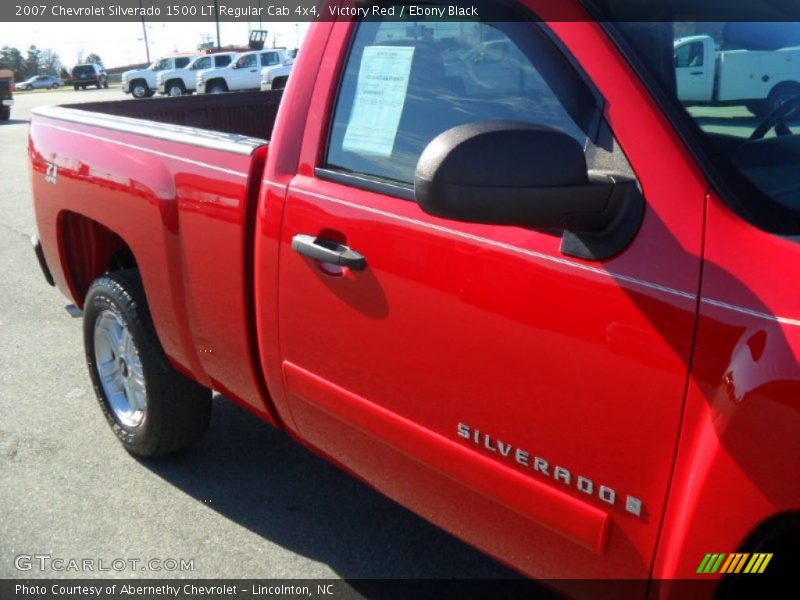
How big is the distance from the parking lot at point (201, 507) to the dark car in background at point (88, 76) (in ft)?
174

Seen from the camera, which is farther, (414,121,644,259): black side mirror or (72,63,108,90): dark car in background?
(72,63,108,90): dark car in background

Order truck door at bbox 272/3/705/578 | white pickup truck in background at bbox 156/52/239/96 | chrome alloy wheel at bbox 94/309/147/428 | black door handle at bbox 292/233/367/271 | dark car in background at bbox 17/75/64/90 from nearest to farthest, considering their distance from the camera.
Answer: truck door at bbox 272/3/705/578, black door handle at bbox 292/233/367/271, chrome alloy wheel at bbox 94/309/147/428, white pickup truck in background at bbox 156/52/239/96, dark car in background at bbox 17/75/64/90

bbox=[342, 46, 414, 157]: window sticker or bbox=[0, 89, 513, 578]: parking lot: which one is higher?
bbox=[342, 46, 414, 157]: window sticker

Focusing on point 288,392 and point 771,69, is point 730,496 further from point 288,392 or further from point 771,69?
point 288,392

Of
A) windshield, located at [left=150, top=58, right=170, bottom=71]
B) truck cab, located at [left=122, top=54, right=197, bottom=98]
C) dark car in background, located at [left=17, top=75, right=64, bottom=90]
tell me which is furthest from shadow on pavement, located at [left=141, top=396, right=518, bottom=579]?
dark car in background, located at [left=17, top=75, right=64, bottom=90]

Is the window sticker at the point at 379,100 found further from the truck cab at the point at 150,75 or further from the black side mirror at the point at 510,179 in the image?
the truck cab at the point at 150,75

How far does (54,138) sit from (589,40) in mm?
2566

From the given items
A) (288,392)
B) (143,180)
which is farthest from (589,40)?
(143,180)

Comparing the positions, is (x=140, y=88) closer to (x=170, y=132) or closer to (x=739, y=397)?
(x=170, y=132)

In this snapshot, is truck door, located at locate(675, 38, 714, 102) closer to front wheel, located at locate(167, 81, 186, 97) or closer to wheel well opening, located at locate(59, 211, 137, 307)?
wheel well opening, located at locate(59, 211, 137, 307)

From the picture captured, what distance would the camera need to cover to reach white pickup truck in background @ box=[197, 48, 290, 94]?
33219 mm

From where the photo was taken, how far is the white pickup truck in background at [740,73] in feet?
6.13

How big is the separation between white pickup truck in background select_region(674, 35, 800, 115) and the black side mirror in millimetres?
488

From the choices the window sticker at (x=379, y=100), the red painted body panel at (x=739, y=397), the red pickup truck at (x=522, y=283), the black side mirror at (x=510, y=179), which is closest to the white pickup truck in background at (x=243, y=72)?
the red pickup truck at (x=522, y=283)
